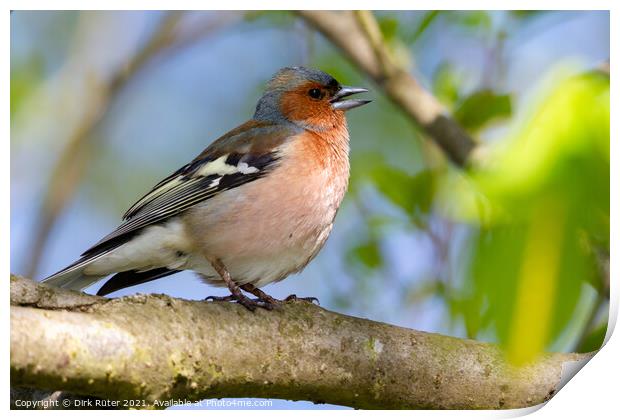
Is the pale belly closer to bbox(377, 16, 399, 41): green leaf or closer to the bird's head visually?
the bird's head

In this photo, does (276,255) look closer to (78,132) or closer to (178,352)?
(178,352)

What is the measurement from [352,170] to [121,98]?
1.04 m

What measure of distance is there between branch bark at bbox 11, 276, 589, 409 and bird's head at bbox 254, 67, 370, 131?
0.95 metres

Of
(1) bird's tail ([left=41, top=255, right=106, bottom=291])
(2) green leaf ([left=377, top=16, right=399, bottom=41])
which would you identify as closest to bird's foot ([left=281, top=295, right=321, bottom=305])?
(1) bird's tail ([left=41, top=255, right=106, bottom=291])

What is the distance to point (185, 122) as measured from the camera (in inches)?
117

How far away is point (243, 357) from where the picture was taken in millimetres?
2113

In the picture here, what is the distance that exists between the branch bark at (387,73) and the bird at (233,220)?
1.18 feet

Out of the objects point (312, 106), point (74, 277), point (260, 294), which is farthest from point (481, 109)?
point (74, 277)

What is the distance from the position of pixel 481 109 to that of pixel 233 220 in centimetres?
103

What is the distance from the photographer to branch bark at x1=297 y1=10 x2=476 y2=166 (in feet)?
9.07
